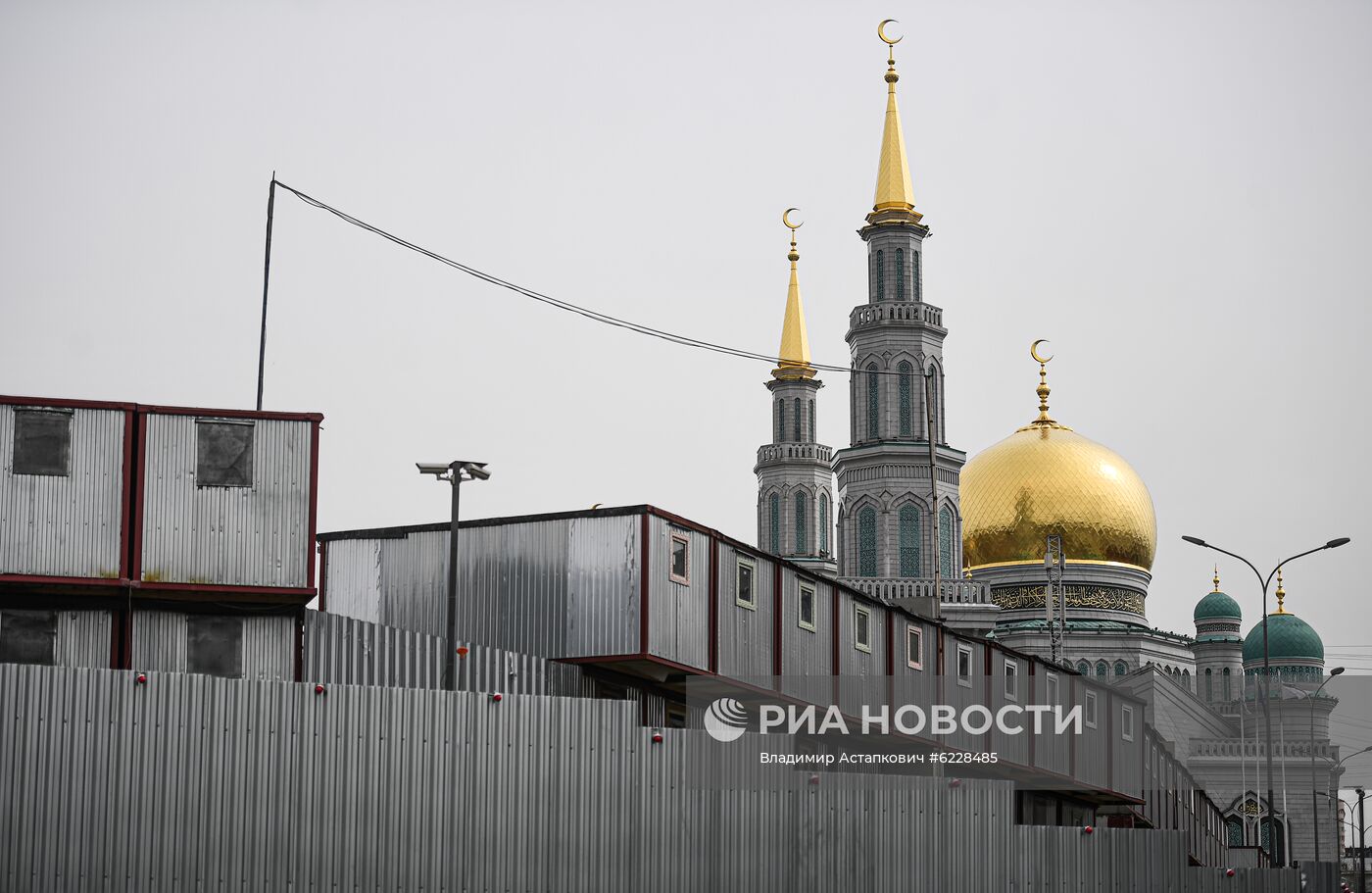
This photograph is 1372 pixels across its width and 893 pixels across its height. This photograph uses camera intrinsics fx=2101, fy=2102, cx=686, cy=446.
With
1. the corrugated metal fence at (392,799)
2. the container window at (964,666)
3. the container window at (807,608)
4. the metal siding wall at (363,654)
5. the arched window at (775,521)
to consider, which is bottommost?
the corrugated metal fence at (392,799)

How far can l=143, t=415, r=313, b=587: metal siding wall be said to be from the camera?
28.3m

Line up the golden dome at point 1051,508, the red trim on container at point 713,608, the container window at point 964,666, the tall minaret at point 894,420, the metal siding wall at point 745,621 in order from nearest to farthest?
the red trim on container at point 713,608 < the metal siding wall at point 745,621 < the container window at point 964,666 < the tall minaret at point 894,420 < the golden dome at point 1051,508

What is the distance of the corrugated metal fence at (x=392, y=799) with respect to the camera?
23.8 meters

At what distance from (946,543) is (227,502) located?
60.4 m

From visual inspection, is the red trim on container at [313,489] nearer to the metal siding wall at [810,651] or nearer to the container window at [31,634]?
the container window at [31,634]

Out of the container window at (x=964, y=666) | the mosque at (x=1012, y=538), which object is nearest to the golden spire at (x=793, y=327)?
the mosque at (x=1012, y=538)

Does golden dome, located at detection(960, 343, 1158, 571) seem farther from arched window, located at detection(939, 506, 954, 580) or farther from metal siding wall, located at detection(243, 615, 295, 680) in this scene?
metal siding wall, located at detection(243, 615, 295, 680)

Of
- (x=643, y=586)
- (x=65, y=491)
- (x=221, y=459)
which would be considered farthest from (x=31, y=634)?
(x=643, y=586)

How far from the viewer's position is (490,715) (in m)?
26.0

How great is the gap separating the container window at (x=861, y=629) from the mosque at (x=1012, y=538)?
39485 mm

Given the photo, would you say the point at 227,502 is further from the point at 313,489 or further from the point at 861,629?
the point at 861,629

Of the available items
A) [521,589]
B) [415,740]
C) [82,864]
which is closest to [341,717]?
[415,740]

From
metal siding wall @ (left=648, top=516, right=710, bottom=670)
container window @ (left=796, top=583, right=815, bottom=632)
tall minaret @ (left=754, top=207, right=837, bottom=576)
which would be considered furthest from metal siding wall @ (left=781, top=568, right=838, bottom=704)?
tall minaret @ (left=754, top=207, right=837, bottom=576)

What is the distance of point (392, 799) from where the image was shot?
25266 mm
